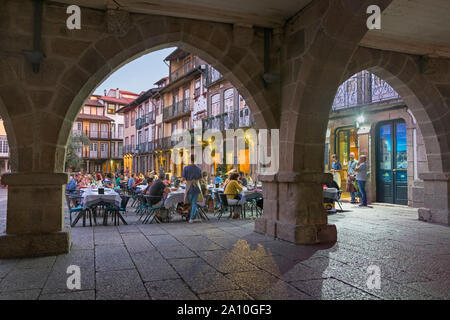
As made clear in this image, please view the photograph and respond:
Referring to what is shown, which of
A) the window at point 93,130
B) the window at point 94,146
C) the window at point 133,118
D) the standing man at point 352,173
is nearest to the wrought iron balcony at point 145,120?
the window at point 133,118

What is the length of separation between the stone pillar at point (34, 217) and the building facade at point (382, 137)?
729 centimetres

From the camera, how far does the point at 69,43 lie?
4.36m

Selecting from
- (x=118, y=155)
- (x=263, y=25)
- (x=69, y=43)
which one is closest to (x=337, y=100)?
(x=263, y=25)

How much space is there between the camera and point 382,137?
35.7 ft

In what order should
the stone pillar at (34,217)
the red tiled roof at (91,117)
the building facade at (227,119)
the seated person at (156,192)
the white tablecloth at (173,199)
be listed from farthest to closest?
the red tiled roof at (91,117) → the building facade at (227,119) → the white tablecloth at (173,199) → the seated person at (156,192) → the stone pillar at (34,217)

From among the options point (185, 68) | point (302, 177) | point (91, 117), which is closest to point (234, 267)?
point (302, 177)

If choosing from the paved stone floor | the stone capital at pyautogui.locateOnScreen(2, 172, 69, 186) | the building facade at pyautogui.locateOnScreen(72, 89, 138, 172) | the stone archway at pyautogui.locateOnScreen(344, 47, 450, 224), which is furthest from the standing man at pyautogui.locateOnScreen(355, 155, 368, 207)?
the building facade at pyautogui.locateOnScreen(72, 89, 138, 172)

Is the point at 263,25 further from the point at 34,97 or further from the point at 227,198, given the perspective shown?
the point at 227,198

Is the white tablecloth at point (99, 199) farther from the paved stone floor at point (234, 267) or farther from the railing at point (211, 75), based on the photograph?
the railing at point (211, 75)

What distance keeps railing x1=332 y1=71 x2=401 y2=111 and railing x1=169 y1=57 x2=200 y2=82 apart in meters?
11.9

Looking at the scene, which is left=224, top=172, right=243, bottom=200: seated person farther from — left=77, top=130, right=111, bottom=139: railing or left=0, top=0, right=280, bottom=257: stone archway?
left=77, top=130, right=111, bottom=139: railing

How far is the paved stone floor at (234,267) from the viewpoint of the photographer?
278cm
